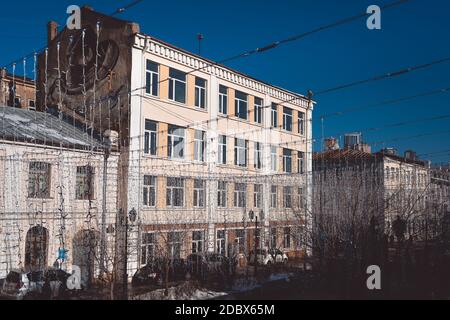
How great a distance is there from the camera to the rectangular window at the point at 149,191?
2012 centimetres

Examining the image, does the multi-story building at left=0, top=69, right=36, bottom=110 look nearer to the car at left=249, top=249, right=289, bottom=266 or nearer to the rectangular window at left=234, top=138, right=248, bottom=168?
the rectangular window at left=234, top=138, right=248, bottom=168

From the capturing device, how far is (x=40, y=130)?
18.2 metres

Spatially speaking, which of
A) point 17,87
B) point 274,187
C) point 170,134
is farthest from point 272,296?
point 17,87

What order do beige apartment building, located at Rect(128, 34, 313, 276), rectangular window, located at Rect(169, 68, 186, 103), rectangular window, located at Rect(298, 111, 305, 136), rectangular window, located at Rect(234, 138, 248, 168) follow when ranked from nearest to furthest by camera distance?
beige apartment building, located at Rect(128, 34, 313, 276) < rectangular window, located at Rect(169, 68, 186, 103) < rectangular window, located at Rect(234, 138, 248, 168) < rectangular window, located at Rect(298, 111, 305, 136)

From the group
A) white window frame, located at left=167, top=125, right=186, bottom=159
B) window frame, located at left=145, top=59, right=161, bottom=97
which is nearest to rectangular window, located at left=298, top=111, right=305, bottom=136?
white window frame, located at left=167, top=125, right=186, bottom=159

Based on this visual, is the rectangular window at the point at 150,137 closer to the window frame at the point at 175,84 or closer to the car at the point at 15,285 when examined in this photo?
the window frame at the point at 175,84

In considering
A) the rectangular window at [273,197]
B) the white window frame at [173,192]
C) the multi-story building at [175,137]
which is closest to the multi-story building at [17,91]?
the multi-story building at [175,137]

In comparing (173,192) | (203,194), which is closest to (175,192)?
(173,192)

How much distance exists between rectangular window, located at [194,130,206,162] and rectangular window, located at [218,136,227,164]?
1212 mm

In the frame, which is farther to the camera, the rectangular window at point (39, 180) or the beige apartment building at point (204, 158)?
the beige apartment building at point (204, 158)

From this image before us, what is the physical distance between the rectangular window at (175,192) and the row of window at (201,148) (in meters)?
1.10

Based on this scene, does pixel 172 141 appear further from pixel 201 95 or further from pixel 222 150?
pixel 222 150

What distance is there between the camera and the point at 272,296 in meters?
13.8

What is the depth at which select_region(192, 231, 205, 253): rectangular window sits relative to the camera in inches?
875
